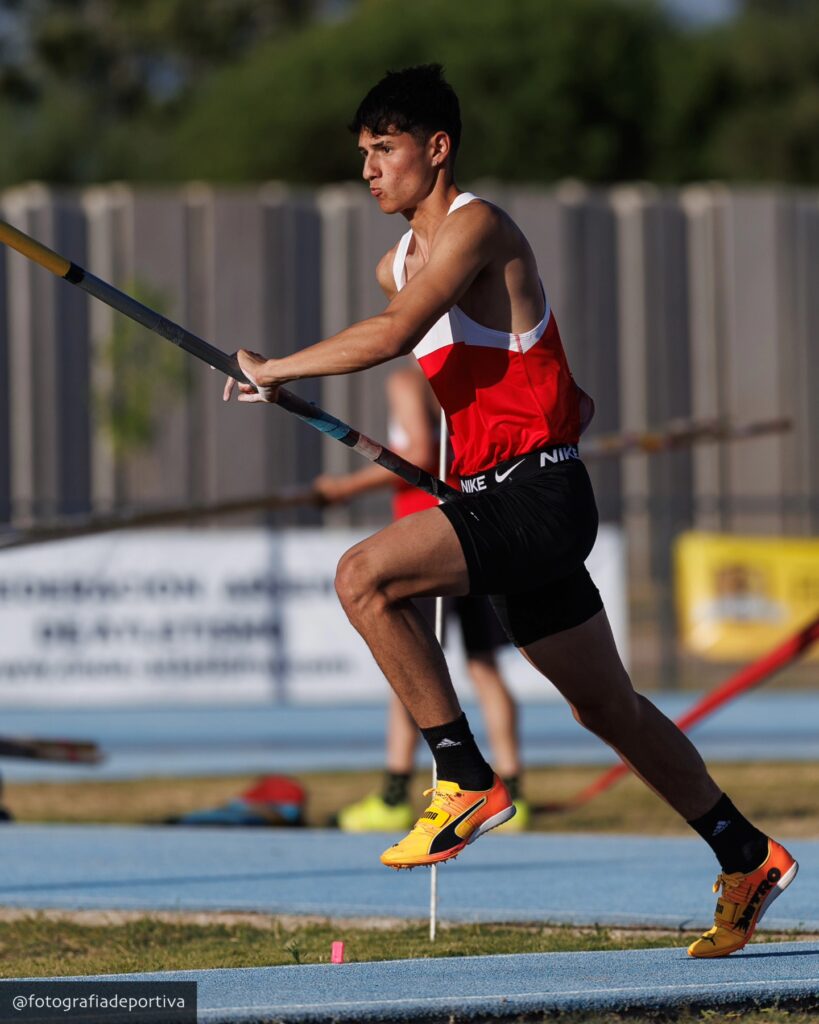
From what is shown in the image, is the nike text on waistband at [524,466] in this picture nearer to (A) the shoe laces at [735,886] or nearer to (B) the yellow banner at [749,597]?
(A) the shoe laces at [735,886]

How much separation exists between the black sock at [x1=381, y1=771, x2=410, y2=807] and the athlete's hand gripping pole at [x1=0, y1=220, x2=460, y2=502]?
3.65m

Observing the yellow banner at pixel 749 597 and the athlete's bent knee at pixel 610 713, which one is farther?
the yellow banner at pixel 749 597

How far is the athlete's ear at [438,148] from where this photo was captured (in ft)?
15.2

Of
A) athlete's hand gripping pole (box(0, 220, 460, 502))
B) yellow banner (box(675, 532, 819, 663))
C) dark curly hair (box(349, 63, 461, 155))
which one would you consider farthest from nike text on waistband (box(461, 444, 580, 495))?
yellow banner (box(675, 532, 819, 663))

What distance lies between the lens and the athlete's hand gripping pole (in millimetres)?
4621

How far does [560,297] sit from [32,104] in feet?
113

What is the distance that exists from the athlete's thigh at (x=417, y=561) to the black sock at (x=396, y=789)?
4048 millimetres

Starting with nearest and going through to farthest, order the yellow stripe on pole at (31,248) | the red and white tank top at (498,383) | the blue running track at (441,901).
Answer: the blue running track at (441,901) → the red and white tank top at (498,383) → the yellow stripe on pole at (31,248)

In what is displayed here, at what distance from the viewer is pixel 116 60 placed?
63.2m

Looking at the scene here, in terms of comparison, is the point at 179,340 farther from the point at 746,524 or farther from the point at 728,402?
the point at 728,402

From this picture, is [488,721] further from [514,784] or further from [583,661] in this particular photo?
[583,661]

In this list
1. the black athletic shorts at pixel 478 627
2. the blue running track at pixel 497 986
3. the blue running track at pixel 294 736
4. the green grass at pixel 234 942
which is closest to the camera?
the blue running track at pixel 497 986

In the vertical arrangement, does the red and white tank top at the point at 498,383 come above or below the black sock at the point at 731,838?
above

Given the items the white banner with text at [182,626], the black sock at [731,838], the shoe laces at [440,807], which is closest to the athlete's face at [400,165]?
the shoe laces at [440,807]
